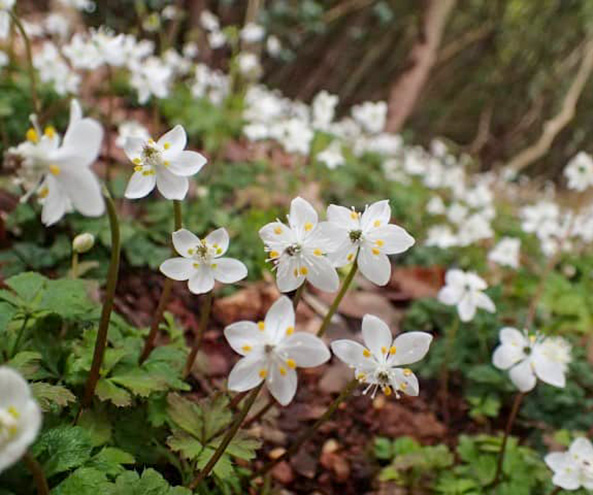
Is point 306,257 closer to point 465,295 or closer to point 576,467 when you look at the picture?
point 576,467

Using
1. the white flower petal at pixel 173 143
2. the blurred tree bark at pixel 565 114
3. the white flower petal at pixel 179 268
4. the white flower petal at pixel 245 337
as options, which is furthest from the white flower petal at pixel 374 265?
the blurred tree bark at pixel 565 114

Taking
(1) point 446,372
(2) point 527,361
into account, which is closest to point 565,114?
(1) point 446,372

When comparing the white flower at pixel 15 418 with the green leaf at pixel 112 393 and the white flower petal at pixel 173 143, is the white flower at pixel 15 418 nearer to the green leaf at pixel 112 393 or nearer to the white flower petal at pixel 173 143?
the green leaf at pixel 112 393

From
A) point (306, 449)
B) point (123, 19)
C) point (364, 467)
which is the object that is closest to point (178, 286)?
point (306, 449)

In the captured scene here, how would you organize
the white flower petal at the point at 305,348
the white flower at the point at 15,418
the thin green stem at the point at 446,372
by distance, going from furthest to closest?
the thin green stem at the point at 446,372
the white flower petal at the point at 305,348
the white flower at the point at 15,418

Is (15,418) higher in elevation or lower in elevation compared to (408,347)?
lower

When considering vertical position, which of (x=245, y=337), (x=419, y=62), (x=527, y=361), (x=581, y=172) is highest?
(x=419, y=62)

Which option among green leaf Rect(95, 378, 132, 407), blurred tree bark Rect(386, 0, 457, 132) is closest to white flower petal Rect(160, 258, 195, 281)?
green leaf Rect(95, 378, 132, 407)
